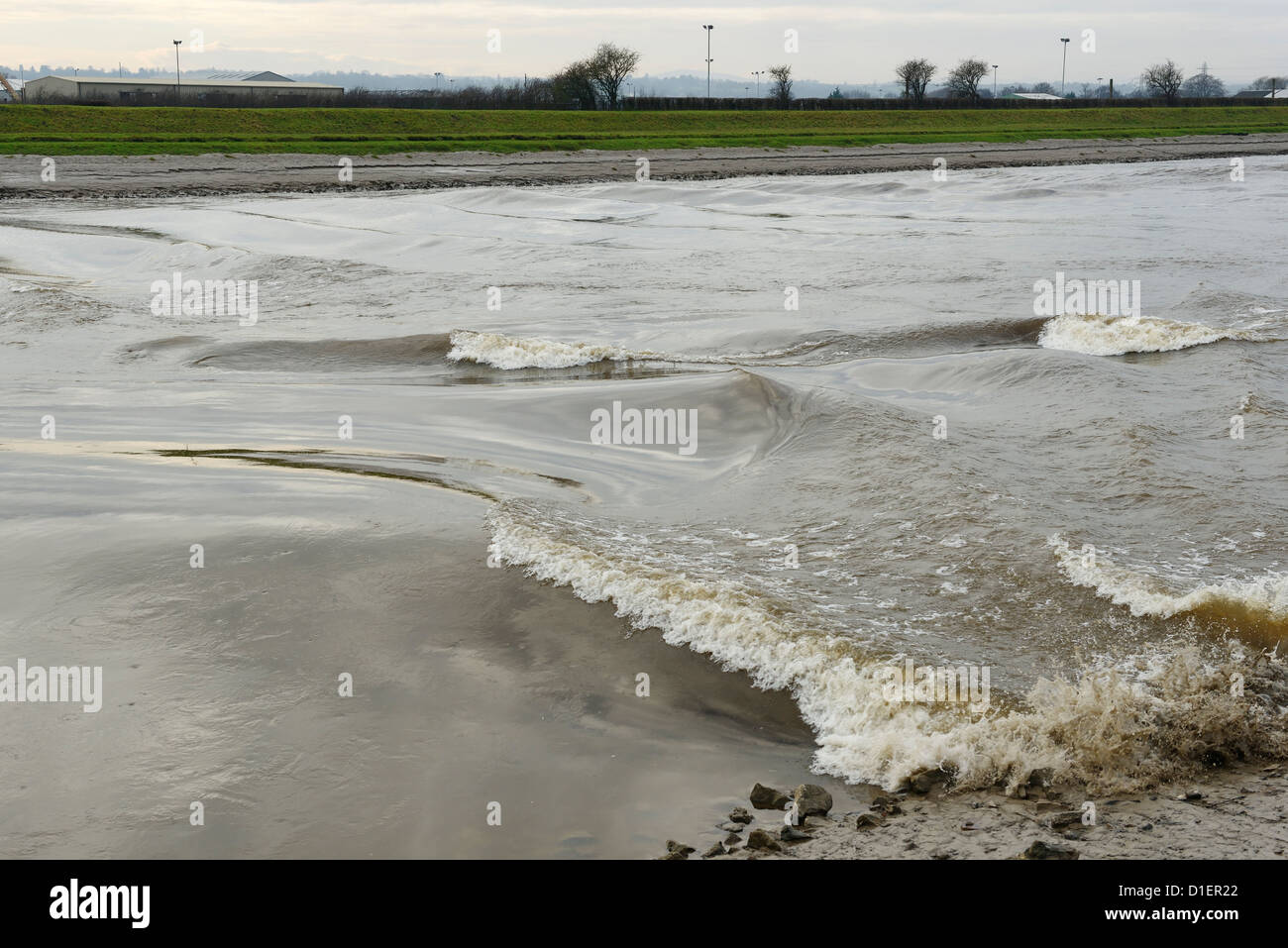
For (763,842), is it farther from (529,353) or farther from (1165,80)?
(1165,80)

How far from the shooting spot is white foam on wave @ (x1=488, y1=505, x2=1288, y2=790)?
168 inches

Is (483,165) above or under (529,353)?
above

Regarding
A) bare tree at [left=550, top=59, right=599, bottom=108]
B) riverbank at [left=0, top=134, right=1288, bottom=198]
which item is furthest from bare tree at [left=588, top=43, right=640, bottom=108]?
riverbank at [left=0, top=134, right=1288, bottom=198]

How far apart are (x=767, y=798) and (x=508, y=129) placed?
61.1 m

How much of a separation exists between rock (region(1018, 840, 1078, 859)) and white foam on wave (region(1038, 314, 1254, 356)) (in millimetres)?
9798

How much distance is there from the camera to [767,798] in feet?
13.6

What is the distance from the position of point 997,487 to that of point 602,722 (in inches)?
153

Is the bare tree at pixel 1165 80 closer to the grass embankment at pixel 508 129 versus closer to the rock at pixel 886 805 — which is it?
the grass embankment at pixel 508 129

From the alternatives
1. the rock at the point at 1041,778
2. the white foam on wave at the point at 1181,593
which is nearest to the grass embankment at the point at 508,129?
the white foam on wave at the point at 1181,593

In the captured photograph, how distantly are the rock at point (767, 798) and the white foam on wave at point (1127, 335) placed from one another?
31.8ft

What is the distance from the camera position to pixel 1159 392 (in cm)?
1033

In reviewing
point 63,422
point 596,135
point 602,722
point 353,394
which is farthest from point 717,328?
point 596,135

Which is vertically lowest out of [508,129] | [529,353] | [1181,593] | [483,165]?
[1181,593]

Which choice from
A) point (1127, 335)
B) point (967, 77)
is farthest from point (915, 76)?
point (1127, 335)
